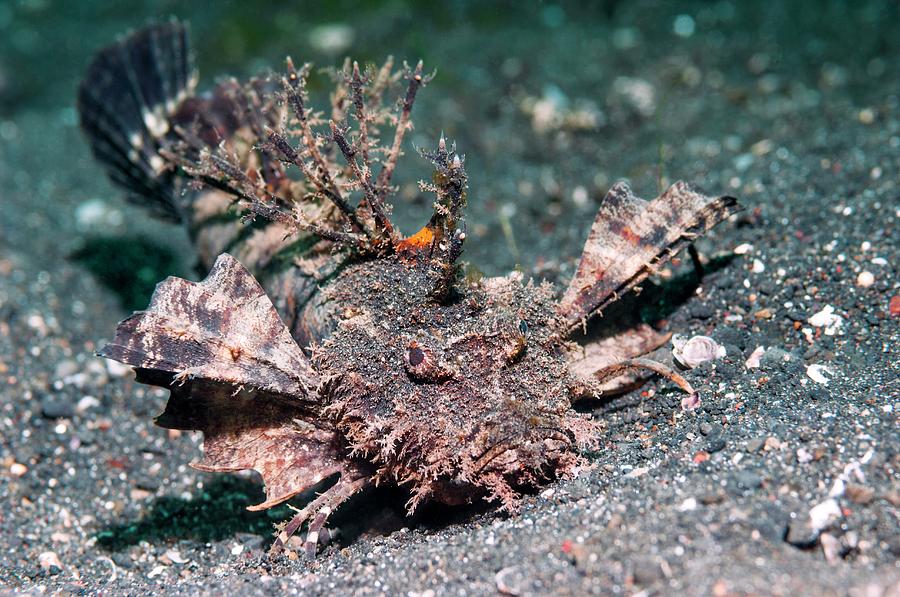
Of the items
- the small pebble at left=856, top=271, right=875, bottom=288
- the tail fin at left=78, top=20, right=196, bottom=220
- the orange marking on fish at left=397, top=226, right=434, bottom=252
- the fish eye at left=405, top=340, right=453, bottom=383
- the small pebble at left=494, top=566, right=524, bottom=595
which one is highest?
the tail fin at left=78, top=20, right=196, bottom=220

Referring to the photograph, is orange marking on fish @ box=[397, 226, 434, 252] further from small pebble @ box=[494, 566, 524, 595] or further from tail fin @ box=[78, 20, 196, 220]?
tail fin @ box=[78, 20, 196, 220]

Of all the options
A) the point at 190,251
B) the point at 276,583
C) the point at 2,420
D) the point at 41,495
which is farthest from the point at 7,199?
the point at 276,583

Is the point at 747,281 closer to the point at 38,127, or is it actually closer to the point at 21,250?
the point at 21,250

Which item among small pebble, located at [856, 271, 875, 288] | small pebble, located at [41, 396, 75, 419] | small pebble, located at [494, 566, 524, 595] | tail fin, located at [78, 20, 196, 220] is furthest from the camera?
tail fin, located at [78, 20, 196, 220]

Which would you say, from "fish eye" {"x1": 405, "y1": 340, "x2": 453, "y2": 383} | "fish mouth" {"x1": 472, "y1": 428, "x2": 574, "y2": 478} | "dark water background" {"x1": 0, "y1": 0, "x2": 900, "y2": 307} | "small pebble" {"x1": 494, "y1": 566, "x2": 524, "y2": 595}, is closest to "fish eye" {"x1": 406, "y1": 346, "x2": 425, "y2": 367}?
"fish eye" {"x1": 405, "y1": 340, "x2": 453, "y2": 383}

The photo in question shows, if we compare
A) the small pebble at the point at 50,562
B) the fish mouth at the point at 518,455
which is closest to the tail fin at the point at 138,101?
the small pebble at the point at 50,562

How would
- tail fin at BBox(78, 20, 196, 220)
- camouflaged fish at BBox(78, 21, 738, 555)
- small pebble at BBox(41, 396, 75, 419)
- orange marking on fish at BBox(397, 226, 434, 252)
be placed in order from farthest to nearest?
1. tail fin at BBox(78, 20, 196, 220)
2. small pebble at BBox(41, 396, 75, 419)
3. orange marking on fish at BBox(397, 226, 434, 252)
4. camouflaged fish at BBox(78, 21, 738, 555)
